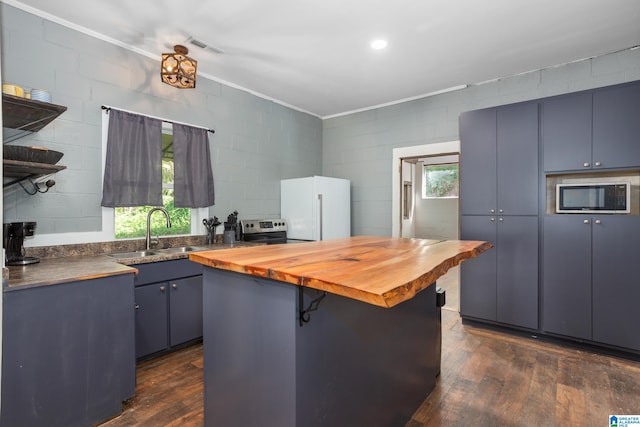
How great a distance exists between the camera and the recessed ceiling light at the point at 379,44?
2879 millimetres

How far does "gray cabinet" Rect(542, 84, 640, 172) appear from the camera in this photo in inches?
110

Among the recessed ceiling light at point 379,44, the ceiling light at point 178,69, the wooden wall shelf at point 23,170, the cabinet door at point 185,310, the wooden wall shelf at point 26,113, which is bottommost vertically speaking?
the cabinet door at point 185,310

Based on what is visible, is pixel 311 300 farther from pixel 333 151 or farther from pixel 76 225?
pixel 333 151

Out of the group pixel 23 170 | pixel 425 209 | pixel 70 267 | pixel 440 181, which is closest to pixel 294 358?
pixel 70 267

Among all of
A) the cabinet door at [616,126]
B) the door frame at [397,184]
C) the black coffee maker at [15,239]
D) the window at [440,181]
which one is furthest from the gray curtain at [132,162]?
the window at [440,181]

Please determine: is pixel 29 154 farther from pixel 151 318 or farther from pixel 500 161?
pixel 500 161

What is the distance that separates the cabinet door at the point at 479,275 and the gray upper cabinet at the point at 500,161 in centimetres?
13

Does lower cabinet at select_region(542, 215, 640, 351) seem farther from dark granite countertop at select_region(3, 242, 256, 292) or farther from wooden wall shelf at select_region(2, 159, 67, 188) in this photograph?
wooden wall shelf at select_region(2, 159, 67, 188)

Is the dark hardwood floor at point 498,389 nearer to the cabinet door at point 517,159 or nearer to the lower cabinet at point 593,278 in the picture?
the lower cabinet at point 593,278

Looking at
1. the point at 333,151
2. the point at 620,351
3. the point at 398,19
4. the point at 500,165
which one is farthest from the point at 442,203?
the point at 398,19

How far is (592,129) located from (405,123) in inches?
76.9

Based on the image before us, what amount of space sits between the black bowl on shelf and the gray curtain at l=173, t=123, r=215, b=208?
1.16m

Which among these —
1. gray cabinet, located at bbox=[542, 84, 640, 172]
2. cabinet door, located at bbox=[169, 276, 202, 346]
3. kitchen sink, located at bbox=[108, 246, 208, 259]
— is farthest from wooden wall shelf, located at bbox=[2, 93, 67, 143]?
gray cabinet, located at bbox=[542, 84, 640, 172]

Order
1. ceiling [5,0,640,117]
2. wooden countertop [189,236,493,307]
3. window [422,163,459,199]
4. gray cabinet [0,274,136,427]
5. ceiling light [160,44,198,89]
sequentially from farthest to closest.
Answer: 1. window [422,163,459,199]
2. ceiling light [160,44,198,89]
3. ceiling [5,0,640,117]
4. gray cabinet [0,274,136,427]
5. wooden countertop [189,236,493,307]
